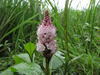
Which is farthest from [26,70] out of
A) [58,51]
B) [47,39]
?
[58,51]

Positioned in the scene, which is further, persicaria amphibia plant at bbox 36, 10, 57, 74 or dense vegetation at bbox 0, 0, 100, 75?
dense vegetation at bbox 0, 0, 100, 75

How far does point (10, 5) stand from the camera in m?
1.46

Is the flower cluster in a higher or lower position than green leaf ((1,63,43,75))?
higher

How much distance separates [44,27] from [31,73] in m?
0.28

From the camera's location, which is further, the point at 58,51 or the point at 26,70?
the point at 58,51

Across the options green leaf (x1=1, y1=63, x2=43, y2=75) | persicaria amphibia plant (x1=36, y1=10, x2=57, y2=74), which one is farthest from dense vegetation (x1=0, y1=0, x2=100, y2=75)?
persicaria amphibia plant (x1=36, y1=10, x2=57, y2=74)

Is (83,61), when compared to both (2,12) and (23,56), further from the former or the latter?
(2,12)

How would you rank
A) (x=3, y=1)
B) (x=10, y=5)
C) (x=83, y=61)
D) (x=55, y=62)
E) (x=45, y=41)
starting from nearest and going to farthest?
(x=45, y=41) < (x=55, y=62) < (x=83, y=61) < (x=10, y=5) < (x=3, y=1)

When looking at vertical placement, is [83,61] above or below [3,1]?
below

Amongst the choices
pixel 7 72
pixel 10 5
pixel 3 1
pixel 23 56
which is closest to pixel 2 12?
pixel 10 5

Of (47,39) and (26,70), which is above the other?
(47,39)

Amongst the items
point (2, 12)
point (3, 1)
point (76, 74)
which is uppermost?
point (3, 1)

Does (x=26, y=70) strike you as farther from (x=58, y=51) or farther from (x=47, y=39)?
(x=58, y=51)

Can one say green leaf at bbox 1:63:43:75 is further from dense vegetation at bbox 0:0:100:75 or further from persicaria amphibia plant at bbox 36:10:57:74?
persicaria amphibia plant at bbox 36:10:57:74
